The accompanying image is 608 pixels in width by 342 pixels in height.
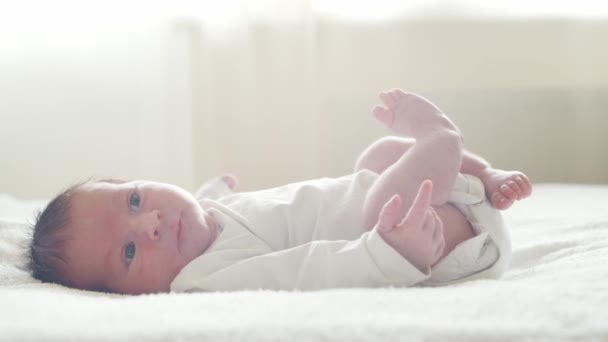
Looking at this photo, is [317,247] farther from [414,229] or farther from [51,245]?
[51,245]

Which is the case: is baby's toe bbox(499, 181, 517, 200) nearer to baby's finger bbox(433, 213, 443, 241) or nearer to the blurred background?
baby's finger bbox(433, 213, 443, 241)

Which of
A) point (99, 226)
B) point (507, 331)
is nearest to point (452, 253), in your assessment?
point (507, 331)

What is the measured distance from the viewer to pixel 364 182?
1.22m

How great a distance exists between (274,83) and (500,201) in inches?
45.0

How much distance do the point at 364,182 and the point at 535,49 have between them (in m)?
1.26

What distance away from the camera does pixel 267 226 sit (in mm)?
1152

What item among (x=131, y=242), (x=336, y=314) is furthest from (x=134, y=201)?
(x=336, y=314)

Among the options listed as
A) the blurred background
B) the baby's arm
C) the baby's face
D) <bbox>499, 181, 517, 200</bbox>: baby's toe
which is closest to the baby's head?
the baby's face

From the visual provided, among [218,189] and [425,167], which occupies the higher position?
[425,167]

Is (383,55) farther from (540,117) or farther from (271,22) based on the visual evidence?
(540,117)

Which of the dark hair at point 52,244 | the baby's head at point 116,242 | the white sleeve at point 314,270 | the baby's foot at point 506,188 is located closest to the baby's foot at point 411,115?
the baby's foot at point 506,188

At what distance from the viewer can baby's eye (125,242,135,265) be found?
113 cm

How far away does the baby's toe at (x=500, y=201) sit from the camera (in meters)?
1.15

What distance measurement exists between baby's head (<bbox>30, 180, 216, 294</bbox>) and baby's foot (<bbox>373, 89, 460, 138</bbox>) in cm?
34
